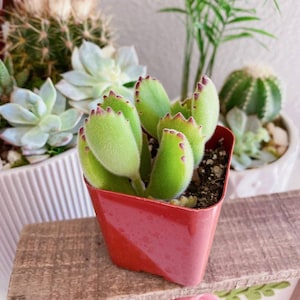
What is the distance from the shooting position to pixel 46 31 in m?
0.52

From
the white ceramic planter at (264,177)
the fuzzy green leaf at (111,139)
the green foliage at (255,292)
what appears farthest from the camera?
the white ceramic planter at (264,177)

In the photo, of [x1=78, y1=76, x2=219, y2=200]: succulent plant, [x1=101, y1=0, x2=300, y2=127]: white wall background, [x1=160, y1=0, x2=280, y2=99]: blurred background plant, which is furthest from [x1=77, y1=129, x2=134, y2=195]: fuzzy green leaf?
[x1=101, y1=0, x2=300, y2=127]: white wall background

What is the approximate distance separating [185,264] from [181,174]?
0.29ft

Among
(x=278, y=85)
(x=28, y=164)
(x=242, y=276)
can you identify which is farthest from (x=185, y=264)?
(x=278, y=85)

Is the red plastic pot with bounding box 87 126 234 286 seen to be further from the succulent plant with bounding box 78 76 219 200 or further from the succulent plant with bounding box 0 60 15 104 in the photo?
the succulent plant with bounding box 0 60 15 104

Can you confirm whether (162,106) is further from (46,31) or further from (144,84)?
(46,31)

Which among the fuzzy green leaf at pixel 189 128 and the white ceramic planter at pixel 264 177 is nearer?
the fuzzy green leaf at pixel 189 128

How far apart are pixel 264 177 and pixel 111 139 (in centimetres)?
32

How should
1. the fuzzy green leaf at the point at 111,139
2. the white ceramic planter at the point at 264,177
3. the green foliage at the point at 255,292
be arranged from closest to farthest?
the fuzzy green leaf at the point at 111,139 < the green foliage at the point at 255,292 < the white ceramic planter at the point at 264,177

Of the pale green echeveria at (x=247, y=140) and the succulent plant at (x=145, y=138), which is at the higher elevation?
the succulent plant at (x=145, y=138)

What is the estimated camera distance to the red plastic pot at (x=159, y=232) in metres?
0.32

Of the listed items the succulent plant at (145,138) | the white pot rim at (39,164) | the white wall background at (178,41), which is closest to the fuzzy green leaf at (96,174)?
the succulent plant at (145,138)

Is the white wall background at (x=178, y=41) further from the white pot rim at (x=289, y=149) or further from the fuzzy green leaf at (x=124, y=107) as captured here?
the fuzzy green leaf at (x=124, y=107)

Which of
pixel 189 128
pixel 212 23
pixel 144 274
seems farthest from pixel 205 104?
pixel 212 23
